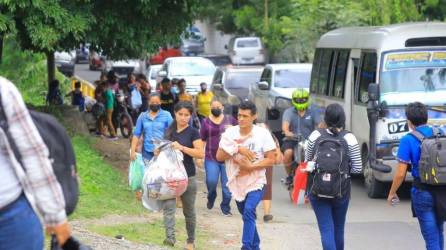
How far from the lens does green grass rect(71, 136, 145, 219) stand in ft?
38.5

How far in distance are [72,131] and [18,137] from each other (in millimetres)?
15426

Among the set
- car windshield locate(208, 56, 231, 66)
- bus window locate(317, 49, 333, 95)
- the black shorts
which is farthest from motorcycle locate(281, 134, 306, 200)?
car windshield locate(208, 56, 231, 66)

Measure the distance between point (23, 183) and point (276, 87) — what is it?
18060mm

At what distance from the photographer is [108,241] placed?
9.27 m

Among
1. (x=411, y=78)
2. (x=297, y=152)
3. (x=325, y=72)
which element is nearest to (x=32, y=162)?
(x=297, y=152)

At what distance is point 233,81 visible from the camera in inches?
985

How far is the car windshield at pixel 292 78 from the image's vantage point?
72.7 ft

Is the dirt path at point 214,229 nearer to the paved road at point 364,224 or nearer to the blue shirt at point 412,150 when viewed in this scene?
the paved road at point 364,224

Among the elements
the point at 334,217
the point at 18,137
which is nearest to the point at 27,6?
the point at 334,217

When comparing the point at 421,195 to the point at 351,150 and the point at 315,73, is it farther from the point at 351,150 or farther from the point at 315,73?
the point at 315,73

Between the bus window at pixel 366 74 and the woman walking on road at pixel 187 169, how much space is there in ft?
17.5

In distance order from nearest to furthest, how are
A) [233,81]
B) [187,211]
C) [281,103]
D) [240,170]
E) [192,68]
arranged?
[240,170], [187,211], [281,103], [233,81], [192,68]

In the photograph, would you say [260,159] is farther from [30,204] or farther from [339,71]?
[339,71]

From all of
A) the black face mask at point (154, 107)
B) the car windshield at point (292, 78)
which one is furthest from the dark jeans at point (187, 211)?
the car windshield at point (292, 78)
